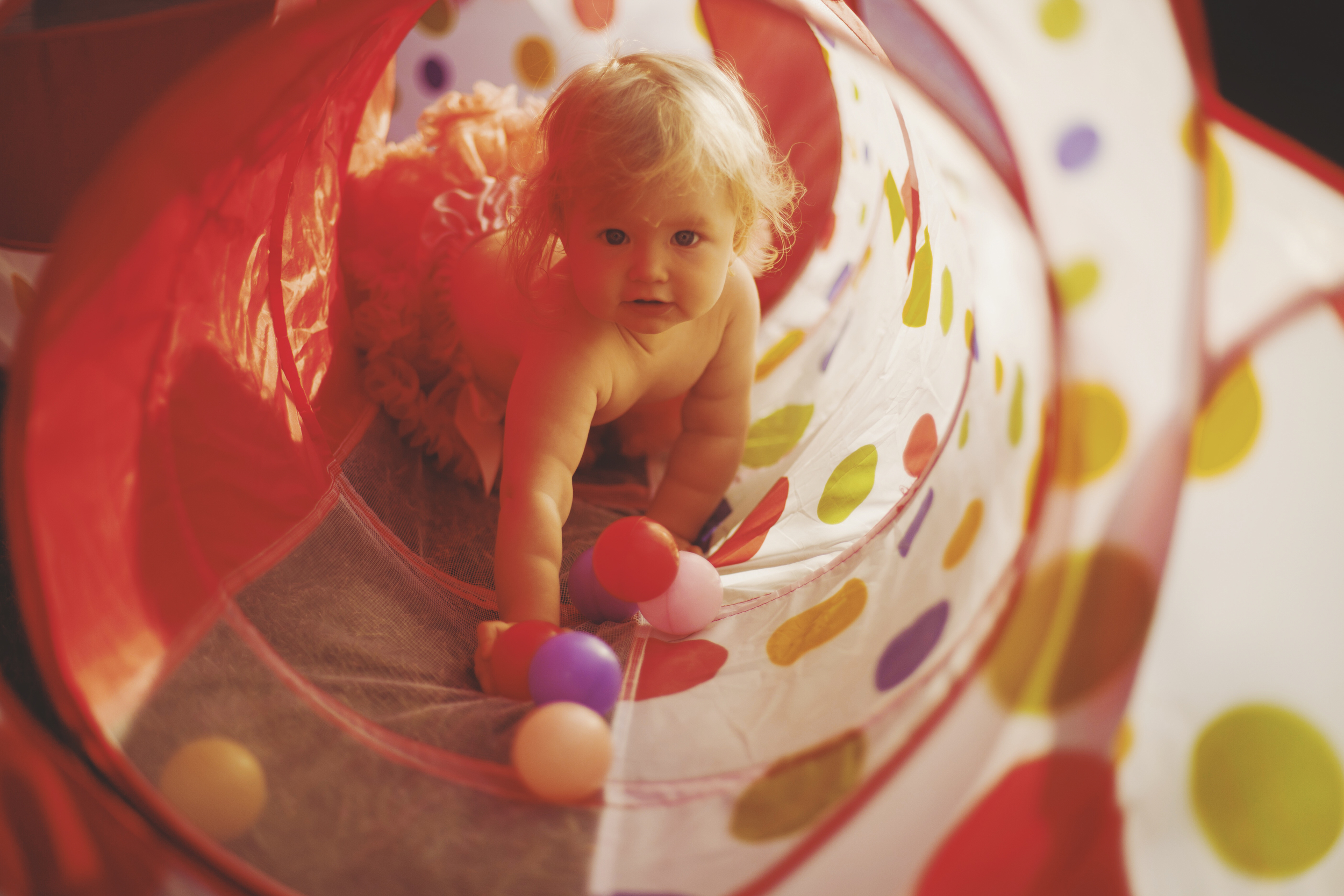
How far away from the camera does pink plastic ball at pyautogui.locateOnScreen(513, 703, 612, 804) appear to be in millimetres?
722

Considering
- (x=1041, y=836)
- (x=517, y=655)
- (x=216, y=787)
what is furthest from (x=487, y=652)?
(x=1041, y=836)

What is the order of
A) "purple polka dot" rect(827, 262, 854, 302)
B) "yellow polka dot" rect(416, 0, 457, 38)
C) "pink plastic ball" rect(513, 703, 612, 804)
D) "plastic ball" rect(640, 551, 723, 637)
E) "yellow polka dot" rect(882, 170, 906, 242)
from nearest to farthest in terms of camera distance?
"pink plastic ball" rect(513, 703, 612, 804)
"plastic ball" rect(640, 551, 723, 637)
"yellow polka dot" rect(882, 170, 906, 242)
"purple polka dot" rect(827, 262, 854, 302)
"yellow polka dot" rect(416, 0, 457, 38)

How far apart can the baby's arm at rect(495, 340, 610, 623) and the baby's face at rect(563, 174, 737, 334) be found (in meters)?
0.09

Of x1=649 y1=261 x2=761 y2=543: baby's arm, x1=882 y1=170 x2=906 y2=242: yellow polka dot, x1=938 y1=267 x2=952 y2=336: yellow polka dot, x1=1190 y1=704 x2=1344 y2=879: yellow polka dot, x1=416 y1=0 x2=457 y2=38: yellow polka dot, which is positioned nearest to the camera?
x1=1190 y1=704 x2=1344 y2=879: yellow polka dot

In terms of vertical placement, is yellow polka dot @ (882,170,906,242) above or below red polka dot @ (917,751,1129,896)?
above

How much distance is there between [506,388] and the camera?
49.5 inches

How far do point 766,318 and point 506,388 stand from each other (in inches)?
19.8

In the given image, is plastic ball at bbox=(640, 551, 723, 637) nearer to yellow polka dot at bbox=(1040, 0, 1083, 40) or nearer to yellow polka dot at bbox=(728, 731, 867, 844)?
yellow polka dot at bbox=(728, 731, 867, 844)

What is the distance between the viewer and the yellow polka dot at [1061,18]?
61 cm

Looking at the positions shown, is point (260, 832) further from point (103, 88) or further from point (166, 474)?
point (103, 88)

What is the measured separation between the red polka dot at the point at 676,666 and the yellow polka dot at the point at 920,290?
21.3 inches

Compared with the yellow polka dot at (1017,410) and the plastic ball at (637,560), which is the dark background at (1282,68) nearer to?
the yellow polka dot at (1017,410)

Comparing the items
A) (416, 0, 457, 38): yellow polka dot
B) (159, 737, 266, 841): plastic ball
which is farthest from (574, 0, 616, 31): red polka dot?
(159, 737, 266, 841): plastic ball

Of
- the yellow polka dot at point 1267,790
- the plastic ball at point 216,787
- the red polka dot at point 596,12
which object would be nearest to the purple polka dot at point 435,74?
the red polka dot at point 596,12
